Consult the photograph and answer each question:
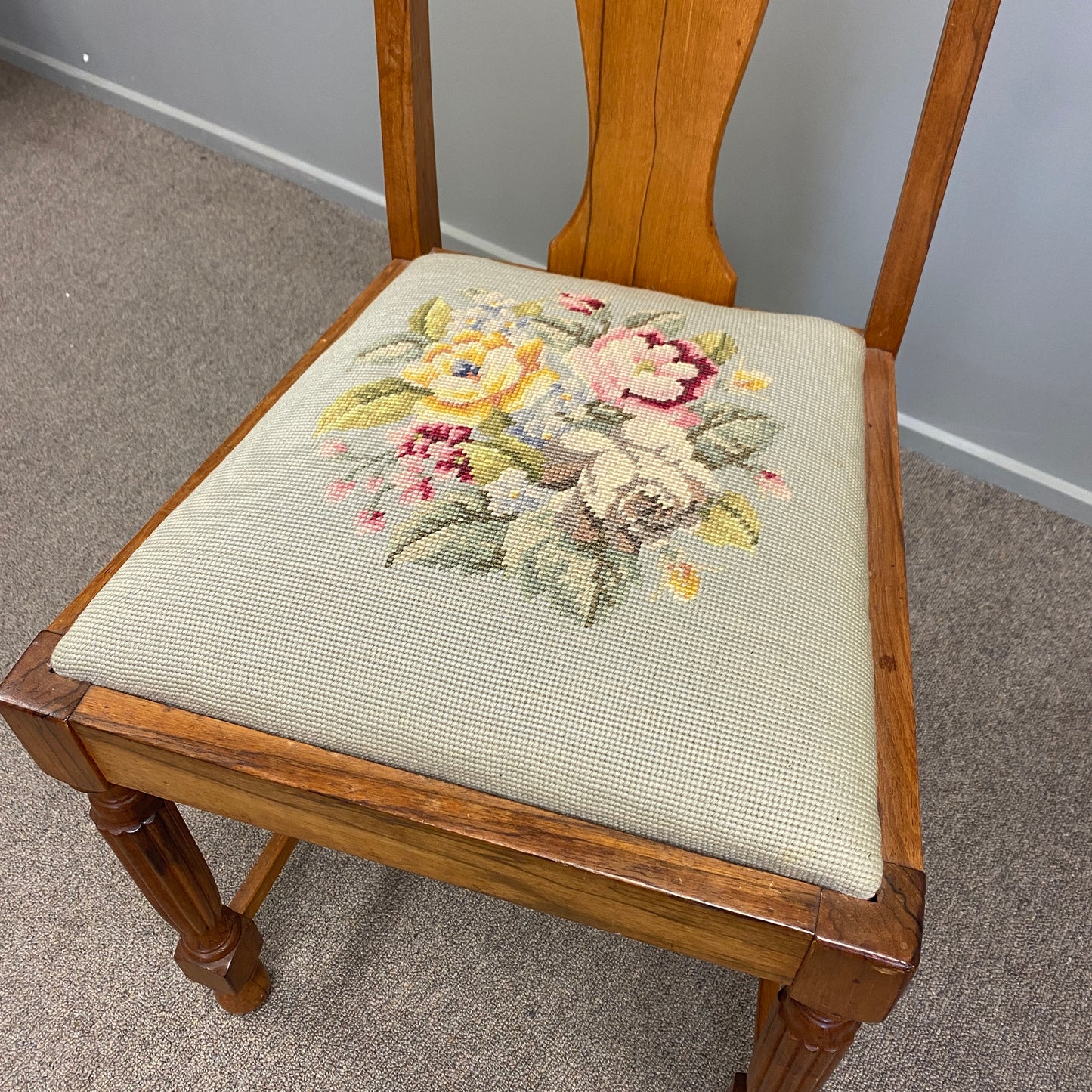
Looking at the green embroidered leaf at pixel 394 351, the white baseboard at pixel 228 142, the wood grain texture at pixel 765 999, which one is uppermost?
the green embroidered leaf at pixel 394 351

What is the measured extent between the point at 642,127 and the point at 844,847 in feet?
1.74

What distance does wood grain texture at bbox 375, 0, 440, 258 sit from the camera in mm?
713

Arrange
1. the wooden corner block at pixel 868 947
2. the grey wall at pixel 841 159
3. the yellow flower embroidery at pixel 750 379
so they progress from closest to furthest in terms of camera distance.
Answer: the wooden corner block at pixel 868 947 → the yellow flower embroidery at pixel 750 379 → the grey wall at pixel 841 159

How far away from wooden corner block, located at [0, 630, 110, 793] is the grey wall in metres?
0.96

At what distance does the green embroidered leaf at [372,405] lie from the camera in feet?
2.06

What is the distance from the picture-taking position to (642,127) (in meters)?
0.72

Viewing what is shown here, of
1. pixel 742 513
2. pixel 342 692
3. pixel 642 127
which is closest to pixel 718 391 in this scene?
pixel 742 513

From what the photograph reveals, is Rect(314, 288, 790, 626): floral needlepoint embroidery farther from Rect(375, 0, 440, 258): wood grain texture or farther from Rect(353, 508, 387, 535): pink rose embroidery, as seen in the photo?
Rect(375, 0, 440, 258): wood grain texture

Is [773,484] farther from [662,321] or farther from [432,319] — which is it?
[432,319]

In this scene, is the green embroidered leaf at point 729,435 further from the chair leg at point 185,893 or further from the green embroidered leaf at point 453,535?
the chair leg at point 185,893

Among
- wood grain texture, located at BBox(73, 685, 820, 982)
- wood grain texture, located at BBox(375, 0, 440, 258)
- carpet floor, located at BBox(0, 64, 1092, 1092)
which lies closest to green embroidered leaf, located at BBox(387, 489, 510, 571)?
wood grain texture, located at BBox(73, 685, 820, 982)

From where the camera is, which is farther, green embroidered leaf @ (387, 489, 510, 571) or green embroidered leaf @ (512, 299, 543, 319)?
green embroidered leaf @ (512, 299, 543, 319)

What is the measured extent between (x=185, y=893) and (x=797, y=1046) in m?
0.43

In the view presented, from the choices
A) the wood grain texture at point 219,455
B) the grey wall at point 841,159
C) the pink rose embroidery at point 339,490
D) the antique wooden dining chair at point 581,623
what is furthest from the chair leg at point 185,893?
the grey wall at point 841,159
